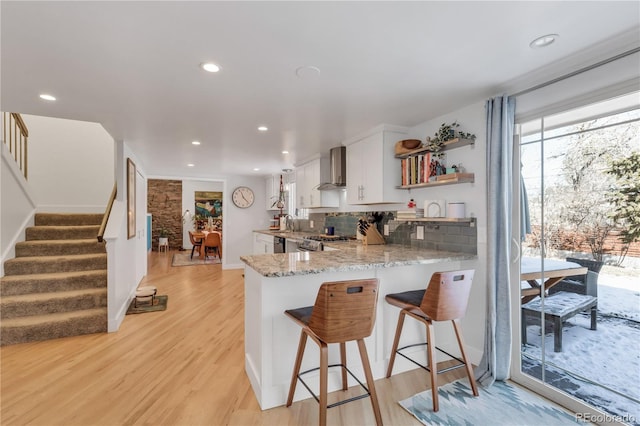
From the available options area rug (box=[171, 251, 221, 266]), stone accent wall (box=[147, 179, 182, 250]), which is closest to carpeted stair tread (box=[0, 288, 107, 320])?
area rug (box=[171, 251, 221, 266])

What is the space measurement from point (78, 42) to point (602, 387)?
12.5ft

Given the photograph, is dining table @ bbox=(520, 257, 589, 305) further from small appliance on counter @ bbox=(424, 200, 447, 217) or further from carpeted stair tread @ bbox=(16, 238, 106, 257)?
carpeted stair tread @ bbox=(16, 238, 106, 257)

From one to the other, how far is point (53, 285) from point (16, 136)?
2.36 m

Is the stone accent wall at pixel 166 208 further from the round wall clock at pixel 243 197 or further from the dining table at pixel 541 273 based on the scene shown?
the dining table at pixel 541 273

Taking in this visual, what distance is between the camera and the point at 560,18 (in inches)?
61.7

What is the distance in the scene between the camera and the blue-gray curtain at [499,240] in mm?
2340

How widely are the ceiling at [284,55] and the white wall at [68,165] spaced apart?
262 cm

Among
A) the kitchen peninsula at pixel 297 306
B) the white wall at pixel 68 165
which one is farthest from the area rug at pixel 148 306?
the kitchen peninsula at pixel 297 306

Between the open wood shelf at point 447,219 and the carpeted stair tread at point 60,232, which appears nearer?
the open wood shelf at point 447,219

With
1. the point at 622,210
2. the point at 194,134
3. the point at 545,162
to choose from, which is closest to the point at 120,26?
the point at 194,134

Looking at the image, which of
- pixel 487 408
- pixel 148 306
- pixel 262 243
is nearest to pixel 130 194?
pixel 148 306

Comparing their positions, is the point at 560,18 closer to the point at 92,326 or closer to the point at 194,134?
the point at 194,134

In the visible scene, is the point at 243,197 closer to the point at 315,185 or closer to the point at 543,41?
the point at 315,185

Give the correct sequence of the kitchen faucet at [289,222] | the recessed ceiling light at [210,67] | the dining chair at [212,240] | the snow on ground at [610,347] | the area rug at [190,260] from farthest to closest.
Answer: the dining chair at [212,240], the area rug at [190,260], the kitchen faucet at [289,222], the recessed ceiling light at [210,67], the snow on ground at [610,347]
